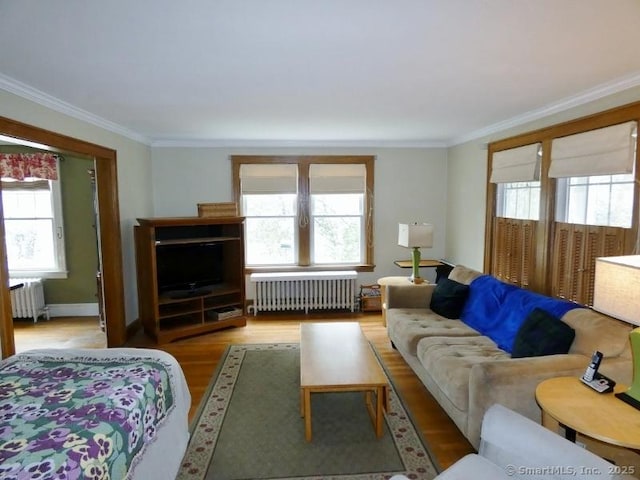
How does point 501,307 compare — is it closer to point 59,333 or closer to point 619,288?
point 619,288

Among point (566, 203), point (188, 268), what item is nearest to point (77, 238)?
point (188, 268)

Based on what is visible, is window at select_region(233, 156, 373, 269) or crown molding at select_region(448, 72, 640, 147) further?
window at select_region(233, 156, 373, 269)

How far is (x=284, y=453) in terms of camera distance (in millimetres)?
2461

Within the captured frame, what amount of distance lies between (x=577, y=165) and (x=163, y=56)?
3035mm

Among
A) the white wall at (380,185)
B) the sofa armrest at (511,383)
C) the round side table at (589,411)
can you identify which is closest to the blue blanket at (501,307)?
the sofa armrest at (511,383)

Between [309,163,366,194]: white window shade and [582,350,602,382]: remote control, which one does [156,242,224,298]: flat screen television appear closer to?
[309,163,366,194]: white window shade

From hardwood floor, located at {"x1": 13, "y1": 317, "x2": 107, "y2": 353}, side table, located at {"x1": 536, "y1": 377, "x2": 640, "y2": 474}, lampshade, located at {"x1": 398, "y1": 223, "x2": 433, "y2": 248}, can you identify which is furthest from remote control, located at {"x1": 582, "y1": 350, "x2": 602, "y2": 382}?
hardwood floor, located at {"x1": 13, "y1": 317, "x2": 107, "y2": 353}

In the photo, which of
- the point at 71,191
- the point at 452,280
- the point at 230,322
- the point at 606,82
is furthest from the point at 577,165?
the point at 71,191

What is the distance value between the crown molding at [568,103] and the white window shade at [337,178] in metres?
1.59

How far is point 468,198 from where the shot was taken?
4.98 m

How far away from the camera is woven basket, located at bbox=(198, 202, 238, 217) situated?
467 cm

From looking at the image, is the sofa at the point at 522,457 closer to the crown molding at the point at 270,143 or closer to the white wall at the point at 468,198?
the white wall at the point at 468,198

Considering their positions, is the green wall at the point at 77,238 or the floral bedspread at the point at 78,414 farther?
the green wall at the point at 77,238

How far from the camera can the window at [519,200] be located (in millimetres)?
3777
